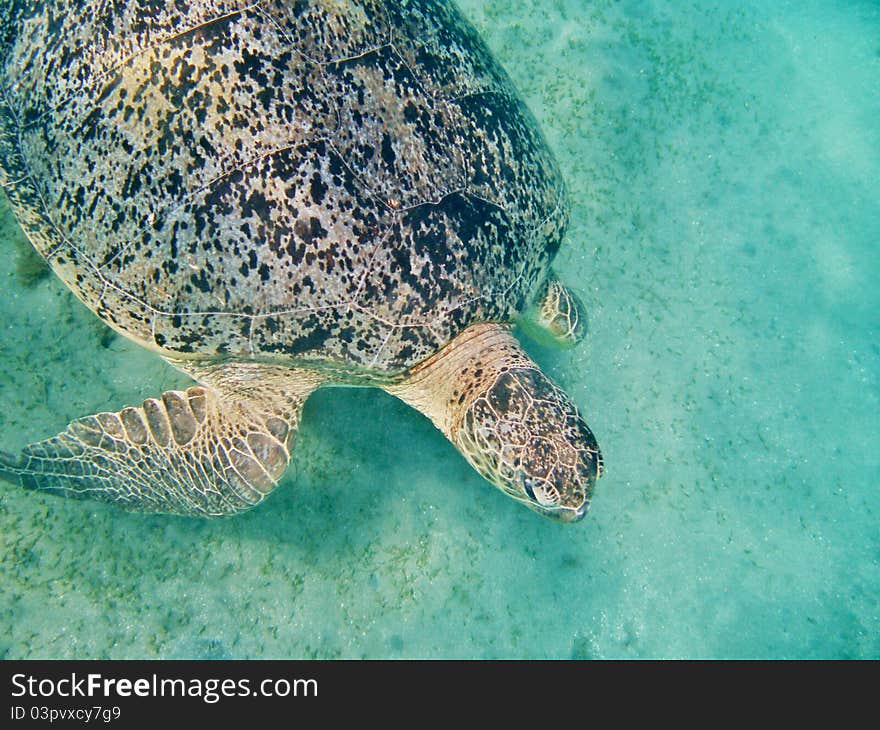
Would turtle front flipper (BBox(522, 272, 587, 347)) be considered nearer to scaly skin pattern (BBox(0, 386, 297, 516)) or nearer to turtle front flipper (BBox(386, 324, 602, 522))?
turtle front flipper (BBox(386, 324, 602, 522))

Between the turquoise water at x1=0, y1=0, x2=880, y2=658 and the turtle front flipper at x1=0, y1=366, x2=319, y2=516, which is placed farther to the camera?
the turquoise water at x1=0, y1=0, x2=880, y2=658

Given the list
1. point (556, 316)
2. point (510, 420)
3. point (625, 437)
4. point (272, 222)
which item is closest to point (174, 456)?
point (272, 222)

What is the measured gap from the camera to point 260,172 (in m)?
2.22

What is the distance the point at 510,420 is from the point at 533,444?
17cm

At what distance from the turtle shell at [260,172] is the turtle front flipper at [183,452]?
0.48 metres

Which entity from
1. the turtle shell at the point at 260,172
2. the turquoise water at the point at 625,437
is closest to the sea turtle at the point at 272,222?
the turtle shell at the point at 260,172

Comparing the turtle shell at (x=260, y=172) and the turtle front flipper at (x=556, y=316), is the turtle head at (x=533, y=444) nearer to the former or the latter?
the turtle shell at (x=260, y=172)

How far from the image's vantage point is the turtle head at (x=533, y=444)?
2574 millimetres

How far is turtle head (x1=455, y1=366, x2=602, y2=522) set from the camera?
257cm

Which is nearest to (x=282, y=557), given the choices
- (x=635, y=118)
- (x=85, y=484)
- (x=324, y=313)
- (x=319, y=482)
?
(x=319, y=482)

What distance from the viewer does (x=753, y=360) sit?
485 cm

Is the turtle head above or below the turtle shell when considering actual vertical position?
below

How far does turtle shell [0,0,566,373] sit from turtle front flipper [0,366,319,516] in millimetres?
478

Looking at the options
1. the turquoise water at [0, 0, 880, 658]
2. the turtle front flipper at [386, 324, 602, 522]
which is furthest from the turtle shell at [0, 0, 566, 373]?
the turquoise water at [0, 0, 880, 658]
